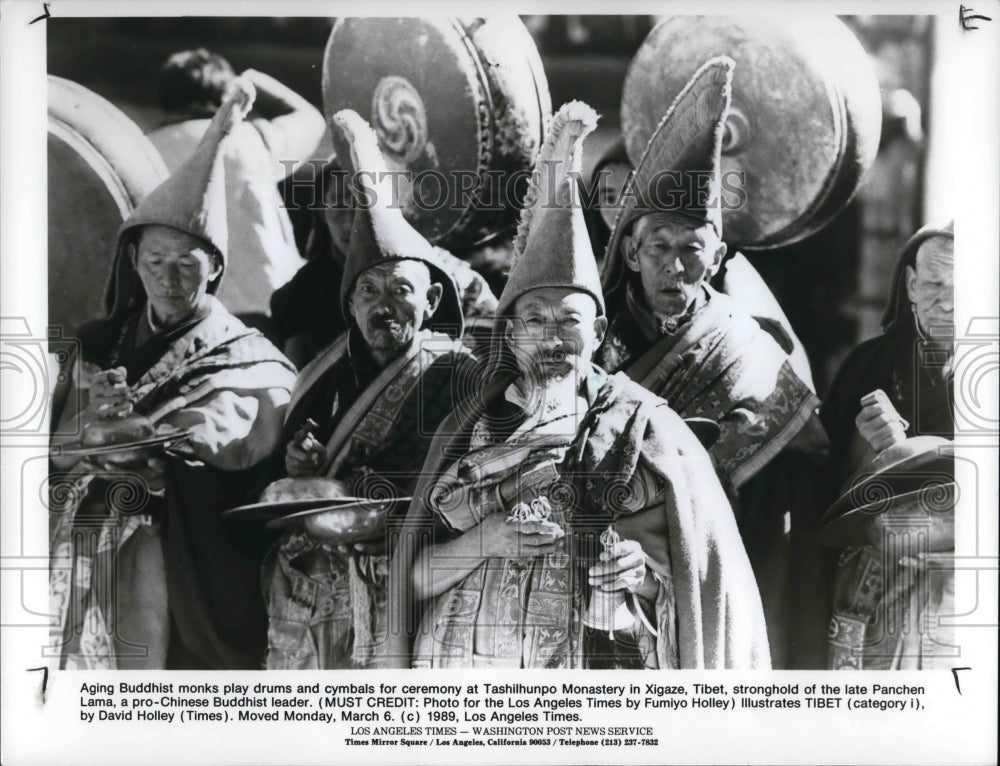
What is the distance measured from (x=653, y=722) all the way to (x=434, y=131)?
2.17m

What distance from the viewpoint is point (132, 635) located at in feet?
11.2

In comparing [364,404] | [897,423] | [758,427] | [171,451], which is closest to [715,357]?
[758,427]

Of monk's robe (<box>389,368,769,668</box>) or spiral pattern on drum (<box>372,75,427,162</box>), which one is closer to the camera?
monk's robe (<box>389,368,769,668</box>)

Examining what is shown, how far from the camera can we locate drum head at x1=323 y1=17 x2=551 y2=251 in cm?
339

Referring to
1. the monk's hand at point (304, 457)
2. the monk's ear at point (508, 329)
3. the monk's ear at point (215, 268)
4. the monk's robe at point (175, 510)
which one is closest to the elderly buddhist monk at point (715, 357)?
the monk's ear at point (508, 329)

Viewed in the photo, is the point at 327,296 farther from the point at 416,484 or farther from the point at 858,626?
the point at 858,626

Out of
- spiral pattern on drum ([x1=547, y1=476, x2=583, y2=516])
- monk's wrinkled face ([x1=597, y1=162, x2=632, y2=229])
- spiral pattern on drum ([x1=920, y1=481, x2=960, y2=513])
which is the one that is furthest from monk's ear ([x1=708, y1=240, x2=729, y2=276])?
spiral pattern on drum ([x1=920, y1=481, x2=960, y2=513])

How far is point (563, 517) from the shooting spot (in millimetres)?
3312

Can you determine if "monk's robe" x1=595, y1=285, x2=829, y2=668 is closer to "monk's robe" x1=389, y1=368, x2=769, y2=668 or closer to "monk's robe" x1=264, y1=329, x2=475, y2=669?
"monk's robe" x1=389, y1=368, x2=769, y2=668

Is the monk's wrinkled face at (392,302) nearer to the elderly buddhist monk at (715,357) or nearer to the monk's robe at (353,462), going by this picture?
the monk's robe at (353,462)

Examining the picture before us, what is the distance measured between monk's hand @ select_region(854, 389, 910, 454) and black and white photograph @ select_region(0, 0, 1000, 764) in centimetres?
1

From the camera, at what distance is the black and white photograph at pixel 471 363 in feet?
11.0

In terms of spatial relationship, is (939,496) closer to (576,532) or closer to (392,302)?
(576,532)
